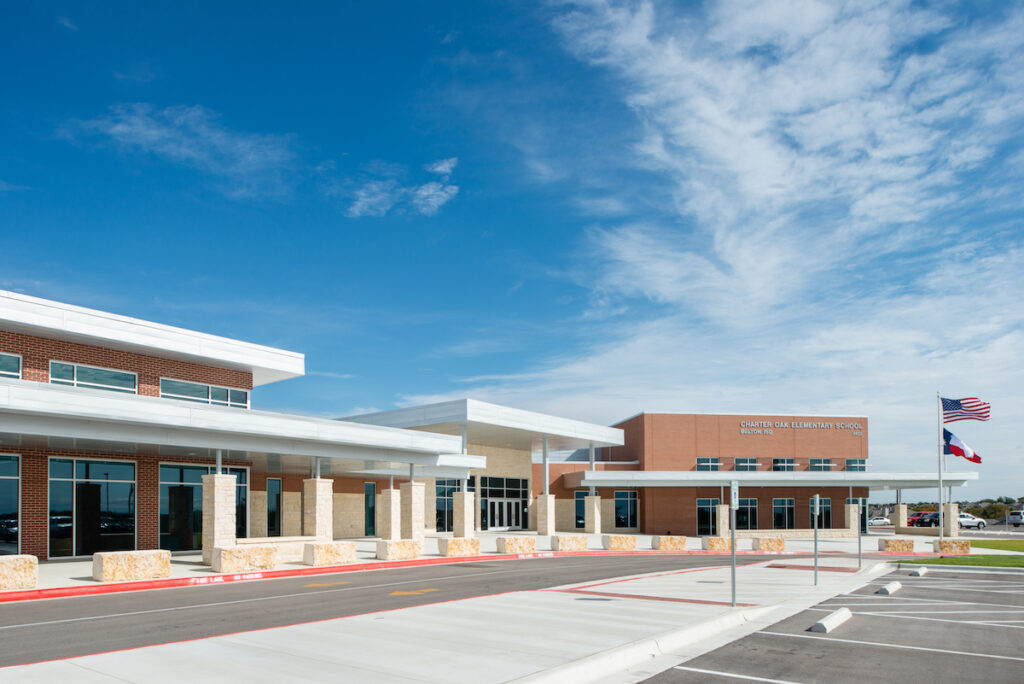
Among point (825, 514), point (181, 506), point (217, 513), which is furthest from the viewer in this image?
point (825, 514)

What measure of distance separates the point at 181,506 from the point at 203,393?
4073 mm

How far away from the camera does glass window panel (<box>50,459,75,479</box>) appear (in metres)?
26.4

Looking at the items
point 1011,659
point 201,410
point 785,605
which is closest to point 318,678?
point 1011,659

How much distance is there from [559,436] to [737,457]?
16669 millimetres

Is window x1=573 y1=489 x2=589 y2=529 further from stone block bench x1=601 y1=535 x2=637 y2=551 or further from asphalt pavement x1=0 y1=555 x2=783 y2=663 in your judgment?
asphalt pavement x1=0 y1=555 x2=783 y2=663

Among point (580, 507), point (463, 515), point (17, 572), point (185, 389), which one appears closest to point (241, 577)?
point (17, 572)

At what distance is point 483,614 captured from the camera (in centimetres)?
1505

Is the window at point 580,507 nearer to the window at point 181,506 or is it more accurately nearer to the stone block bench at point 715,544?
the stone block bench at point 715,544

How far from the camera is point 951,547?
35.8m

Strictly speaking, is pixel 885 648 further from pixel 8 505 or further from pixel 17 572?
pixel 8 505

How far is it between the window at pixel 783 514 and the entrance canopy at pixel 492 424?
1285 cm

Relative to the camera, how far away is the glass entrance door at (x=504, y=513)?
178 feet

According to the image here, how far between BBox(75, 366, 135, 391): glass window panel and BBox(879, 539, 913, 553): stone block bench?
101 ft

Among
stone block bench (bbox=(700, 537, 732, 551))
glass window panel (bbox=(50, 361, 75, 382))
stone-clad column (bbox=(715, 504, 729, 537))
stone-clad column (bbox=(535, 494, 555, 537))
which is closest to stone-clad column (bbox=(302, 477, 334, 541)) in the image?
glass window panel (bbox=(50, 361, 75, 382))
